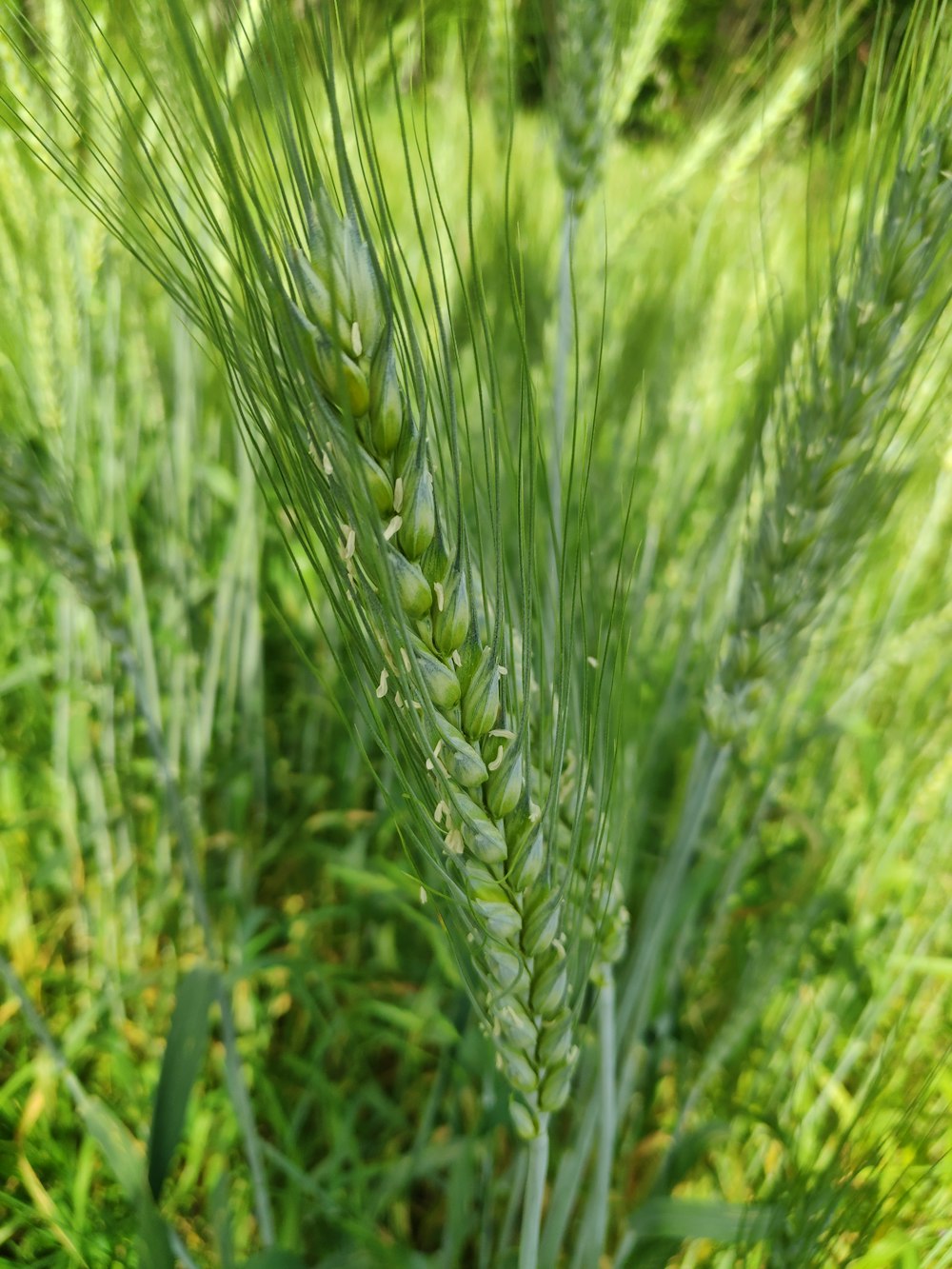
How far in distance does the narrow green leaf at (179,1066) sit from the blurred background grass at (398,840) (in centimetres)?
12

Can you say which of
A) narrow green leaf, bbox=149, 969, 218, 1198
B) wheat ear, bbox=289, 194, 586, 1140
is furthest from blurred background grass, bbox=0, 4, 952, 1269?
wheat ear, bbox=289, 194, 586, 1140

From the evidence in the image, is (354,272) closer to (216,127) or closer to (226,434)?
(216,127)

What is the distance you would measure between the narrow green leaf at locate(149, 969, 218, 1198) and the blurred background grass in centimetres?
12

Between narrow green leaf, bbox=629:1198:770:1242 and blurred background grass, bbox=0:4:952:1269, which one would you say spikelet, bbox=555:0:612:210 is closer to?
blurred background grass, bbox=0:4:952:1269

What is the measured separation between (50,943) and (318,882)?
1.36 feet

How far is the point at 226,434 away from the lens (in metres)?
1.49

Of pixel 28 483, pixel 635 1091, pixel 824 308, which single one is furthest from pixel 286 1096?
pixel 824 308

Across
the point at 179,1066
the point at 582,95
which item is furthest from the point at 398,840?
the point at 582,95

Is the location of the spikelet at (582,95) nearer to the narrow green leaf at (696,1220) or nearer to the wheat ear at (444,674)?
the wheat ear at (444,674)

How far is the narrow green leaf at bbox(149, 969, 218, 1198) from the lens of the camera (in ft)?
2.25

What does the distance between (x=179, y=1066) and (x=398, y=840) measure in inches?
19.9

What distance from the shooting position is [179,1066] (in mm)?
725

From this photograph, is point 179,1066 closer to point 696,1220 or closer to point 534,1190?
point 534,1190

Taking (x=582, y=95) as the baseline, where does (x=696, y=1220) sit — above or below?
below
